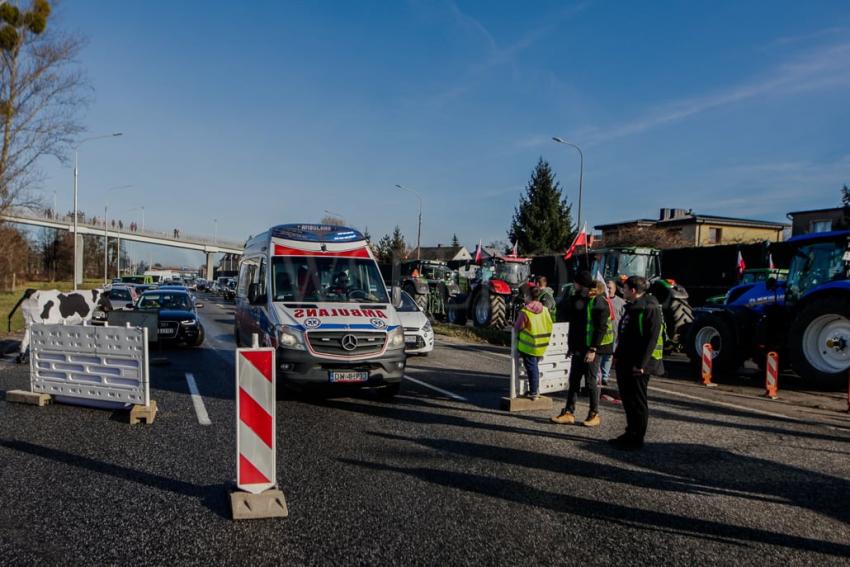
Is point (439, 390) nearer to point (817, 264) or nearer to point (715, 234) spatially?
point (817, 264)

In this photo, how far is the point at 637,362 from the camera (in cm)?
687

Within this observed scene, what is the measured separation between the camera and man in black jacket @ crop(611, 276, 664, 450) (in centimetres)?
687

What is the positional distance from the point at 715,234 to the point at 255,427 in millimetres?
55035

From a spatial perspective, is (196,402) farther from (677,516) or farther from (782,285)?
(782,285)

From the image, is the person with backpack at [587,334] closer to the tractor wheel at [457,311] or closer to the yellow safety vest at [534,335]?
the yellow safety vest at [534,335]

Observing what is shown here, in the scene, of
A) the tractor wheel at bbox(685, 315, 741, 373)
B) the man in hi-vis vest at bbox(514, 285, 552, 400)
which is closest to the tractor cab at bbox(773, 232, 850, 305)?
the tractor wheel at bbox(685, 315, 741, 373)

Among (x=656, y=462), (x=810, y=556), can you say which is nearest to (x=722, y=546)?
(x=810, y=556)

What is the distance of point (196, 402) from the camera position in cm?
885

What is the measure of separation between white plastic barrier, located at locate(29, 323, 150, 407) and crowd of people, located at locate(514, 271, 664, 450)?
474 cm

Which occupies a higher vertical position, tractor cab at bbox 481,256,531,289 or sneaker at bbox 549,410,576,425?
tractor cab at bbox 481,256,531,289

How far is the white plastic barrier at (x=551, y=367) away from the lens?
348 inches

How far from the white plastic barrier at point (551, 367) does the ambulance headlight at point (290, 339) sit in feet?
9.11

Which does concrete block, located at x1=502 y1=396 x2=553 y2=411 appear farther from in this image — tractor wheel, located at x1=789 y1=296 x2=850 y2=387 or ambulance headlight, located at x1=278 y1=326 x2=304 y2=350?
tractor wheel, located at x1=789 y1=296 x2=850 y2=387

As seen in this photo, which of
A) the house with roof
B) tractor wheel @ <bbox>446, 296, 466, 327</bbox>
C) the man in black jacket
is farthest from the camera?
the house with roof
